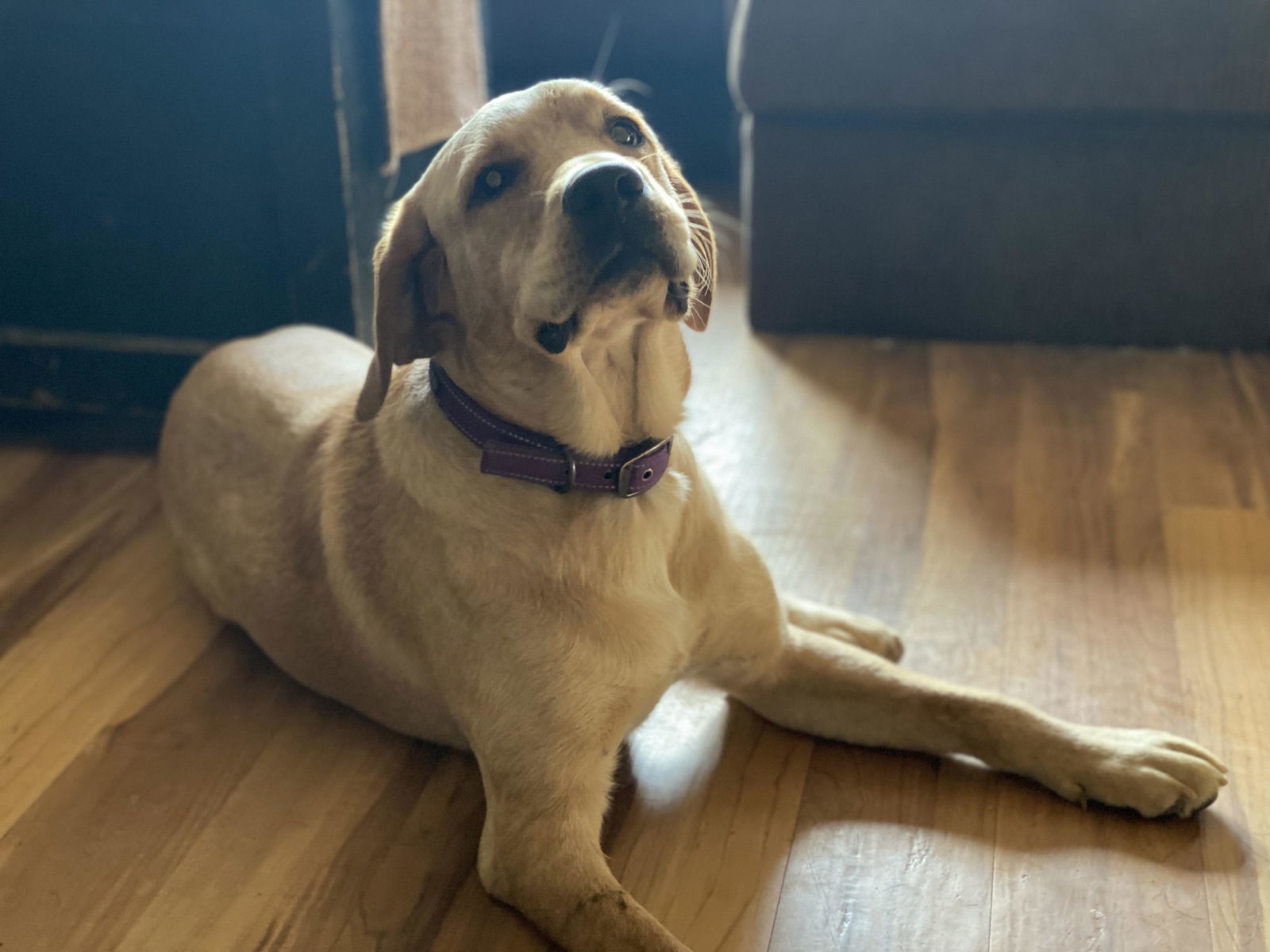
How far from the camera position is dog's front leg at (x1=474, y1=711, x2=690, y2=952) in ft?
4.66

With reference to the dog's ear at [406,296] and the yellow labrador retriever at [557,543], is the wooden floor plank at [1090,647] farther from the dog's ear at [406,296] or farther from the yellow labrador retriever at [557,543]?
the dog's ear at [406,296]

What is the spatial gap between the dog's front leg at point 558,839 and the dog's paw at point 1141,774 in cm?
63

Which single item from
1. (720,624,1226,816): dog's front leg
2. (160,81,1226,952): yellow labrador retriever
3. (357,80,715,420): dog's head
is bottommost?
(720,624,1226,816): dog's front leg

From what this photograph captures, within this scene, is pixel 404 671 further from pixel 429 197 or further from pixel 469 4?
pixel 469 4

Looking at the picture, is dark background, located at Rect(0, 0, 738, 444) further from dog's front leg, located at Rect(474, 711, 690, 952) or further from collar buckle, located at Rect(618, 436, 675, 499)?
dog's front leg, located at Rect(474, 711, 690, 952)

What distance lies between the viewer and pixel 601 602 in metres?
1.57

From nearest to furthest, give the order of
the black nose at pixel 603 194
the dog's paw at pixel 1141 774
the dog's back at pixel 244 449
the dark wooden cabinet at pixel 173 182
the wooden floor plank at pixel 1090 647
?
the black nose at pixel 603 194 < the wooden floor plank at pixel 1090 647 < the dog's paw at pixel 1141 774 < the dog's back at pixel 244 449 < the dark wooden cabinet at pixel 173 182

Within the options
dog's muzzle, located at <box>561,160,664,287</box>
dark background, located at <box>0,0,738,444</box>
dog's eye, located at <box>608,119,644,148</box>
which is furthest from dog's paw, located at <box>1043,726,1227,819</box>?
dark background, located at <box>0,0,738,444</box>

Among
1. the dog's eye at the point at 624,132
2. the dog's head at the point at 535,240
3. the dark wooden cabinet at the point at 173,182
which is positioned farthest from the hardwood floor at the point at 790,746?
the dog's eye at the point at 624,132

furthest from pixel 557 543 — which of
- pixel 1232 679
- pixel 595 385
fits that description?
pixel 1232 679

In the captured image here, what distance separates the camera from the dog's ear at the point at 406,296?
1.53 meters

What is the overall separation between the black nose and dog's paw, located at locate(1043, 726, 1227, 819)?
0.97m

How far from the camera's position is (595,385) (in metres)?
1.54

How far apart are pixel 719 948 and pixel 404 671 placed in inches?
23.3
